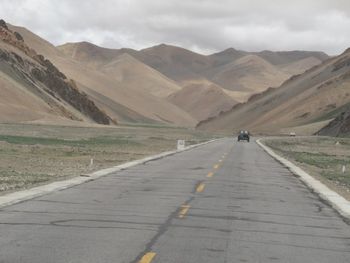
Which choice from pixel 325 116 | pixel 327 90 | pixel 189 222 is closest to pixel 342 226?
pixel 189 222

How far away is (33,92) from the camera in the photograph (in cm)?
12975

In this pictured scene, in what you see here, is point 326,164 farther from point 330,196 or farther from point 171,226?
point 171,226

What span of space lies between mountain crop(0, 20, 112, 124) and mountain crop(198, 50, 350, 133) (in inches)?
1704

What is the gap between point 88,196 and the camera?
54.9ft

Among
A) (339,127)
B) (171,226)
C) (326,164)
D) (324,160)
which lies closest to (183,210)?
(171,226)

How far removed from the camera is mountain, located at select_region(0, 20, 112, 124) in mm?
113025

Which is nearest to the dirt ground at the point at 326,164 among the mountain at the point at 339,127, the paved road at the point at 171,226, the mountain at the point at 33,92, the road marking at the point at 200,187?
the road marking at the point at 200,187

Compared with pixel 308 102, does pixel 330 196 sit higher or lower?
lower

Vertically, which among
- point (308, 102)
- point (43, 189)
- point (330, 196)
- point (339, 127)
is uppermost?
point (308, 102)

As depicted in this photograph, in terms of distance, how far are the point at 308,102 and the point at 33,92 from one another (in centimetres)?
7273

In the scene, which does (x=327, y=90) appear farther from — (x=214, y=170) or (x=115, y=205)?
(x=115, y=205)

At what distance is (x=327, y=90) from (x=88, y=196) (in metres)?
156

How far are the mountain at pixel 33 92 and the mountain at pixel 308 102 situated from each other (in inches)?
1704

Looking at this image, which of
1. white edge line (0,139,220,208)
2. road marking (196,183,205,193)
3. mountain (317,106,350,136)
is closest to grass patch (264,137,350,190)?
road marking (196,183,205,193)
